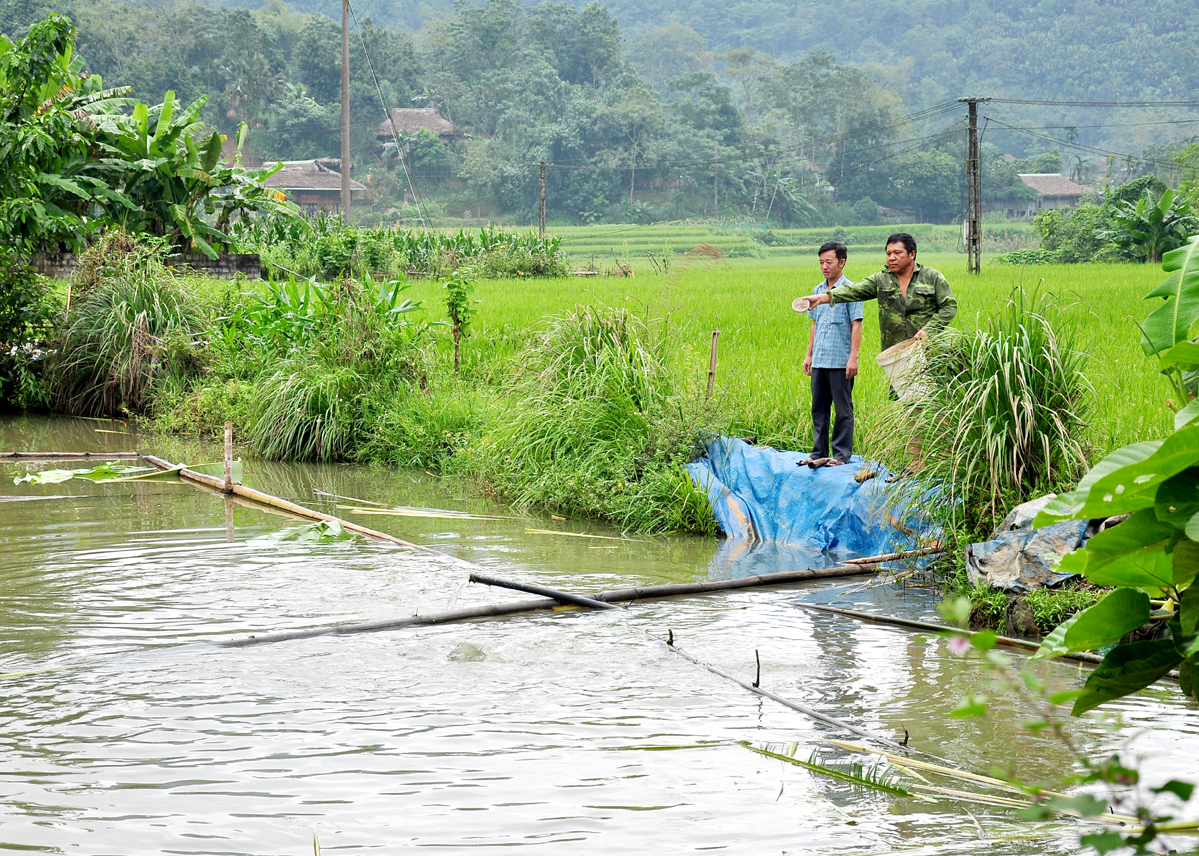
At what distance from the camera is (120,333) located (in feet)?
41.8

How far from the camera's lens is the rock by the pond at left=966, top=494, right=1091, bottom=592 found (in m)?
5.41

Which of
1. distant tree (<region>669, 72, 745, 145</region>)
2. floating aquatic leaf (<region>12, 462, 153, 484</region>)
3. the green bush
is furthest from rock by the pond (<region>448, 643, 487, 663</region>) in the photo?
distant tree (<region>669, 72, 745, 145</region>)

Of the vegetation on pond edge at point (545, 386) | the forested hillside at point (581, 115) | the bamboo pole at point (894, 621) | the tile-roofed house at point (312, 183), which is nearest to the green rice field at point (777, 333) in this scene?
the vegetation on pond edge at point (545, 386)

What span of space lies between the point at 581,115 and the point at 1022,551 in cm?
5154

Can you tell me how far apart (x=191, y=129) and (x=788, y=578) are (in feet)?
52.4

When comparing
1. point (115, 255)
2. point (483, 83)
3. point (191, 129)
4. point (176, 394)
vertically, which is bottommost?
point (176, 394)

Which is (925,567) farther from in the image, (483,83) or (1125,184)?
(483,83)

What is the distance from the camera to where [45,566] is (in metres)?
6.56

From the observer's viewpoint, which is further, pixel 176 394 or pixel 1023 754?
pixel 176 394

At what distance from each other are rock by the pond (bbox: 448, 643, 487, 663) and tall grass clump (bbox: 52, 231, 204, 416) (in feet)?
28.3

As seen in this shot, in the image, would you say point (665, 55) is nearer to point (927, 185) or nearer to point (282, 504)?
point (927, 185)

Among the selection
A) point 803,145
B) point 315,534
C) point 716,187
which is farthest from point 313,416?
point 803,145

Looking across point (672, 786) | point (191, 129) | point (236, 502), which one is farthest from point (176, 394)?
point (672, 786)

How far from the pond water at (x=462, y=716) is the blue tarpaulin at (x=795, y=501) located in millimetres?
512
